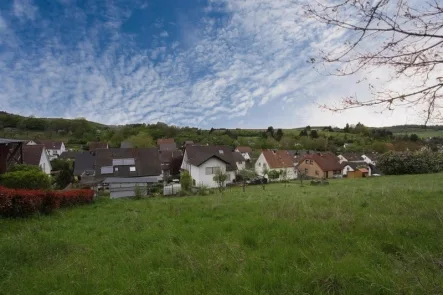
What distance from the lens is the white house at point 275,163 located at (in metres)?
51.2

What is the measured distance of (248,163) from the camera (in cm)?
6469

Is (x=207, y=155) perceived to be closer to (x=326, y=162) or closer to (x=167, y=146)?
(x=326, y=162)

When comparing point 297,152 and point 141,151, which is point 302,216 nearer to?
point 141,151

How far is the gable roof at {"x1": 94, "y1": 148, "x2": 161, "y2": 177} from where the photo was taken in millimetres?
36781

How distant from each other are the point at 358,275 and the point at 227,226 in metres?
3.17

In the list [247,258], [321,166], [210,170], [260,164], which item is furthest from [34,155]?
[321,166]

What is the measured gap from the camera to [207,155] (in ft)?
125

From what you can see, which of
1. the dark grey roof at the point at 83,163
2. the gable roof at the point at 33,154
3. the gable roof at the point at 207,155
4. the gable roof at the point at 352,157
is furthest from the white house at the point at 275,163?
the gable roof at the point at 33,154

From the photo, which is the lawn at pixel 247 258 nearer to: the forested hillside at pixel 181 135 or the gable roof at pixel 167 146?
the forested hillside at pixel 181 135

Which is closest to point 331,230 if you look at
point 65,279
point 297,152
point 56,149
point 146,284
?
point 146,284

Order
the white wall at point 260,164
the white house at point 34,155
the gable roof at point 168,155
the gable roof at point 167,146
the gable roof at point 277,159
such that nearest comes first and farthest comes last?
the white house at point 34,155 → the gable roof at point 277,159 → the white wall at point 260,164 → the gable roof at point 168,155 → the gable roof at point 167,146

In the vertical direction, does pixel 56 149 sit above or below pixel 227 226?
above

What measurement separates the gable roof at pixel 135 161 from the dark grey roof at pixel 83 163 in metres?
8.48

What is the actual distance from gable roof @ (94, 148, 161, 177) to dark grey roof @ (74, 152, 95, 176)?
8477 millimetres
